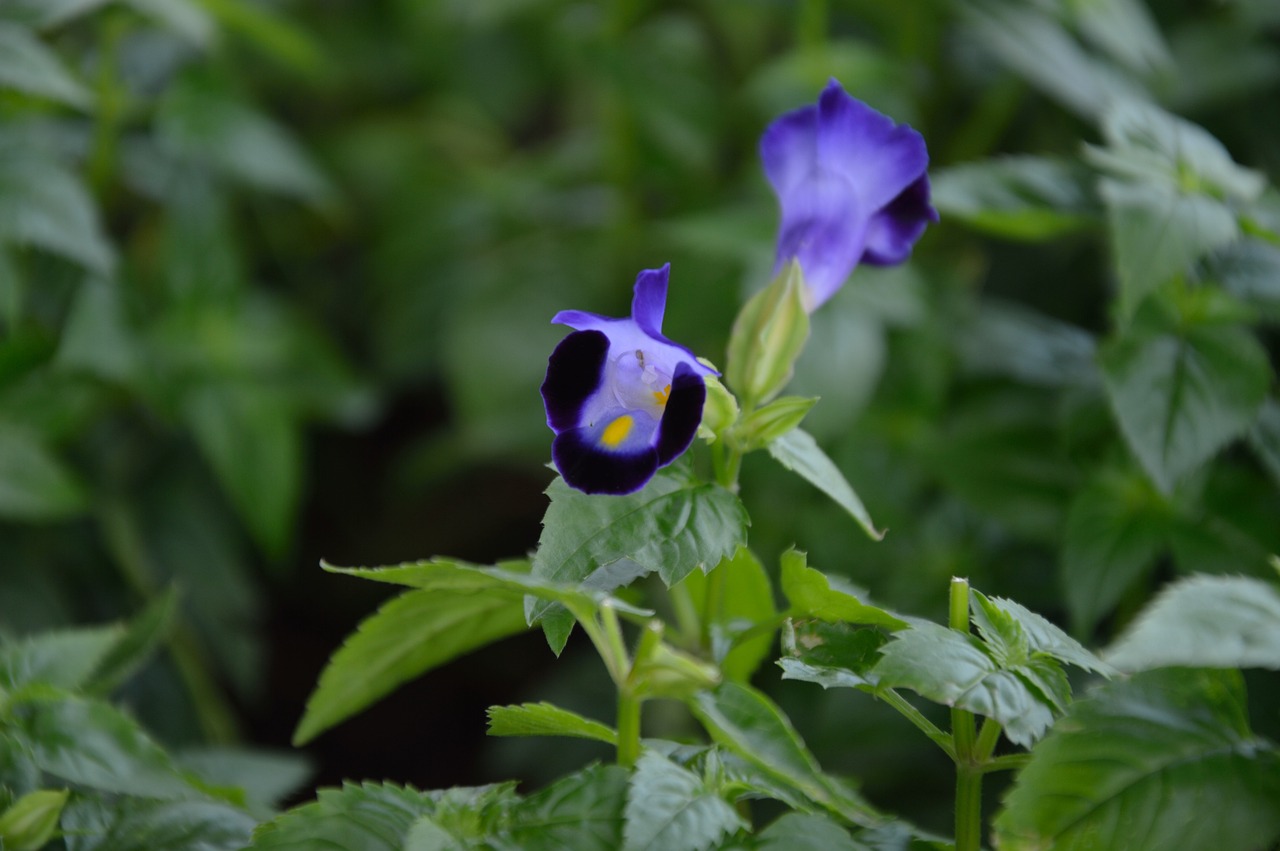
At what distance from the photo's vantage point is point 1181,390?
2.93 feet

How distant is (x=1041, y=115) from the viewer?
1422 millimetres

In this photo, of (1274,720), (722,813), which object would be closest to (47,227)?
(722,813)

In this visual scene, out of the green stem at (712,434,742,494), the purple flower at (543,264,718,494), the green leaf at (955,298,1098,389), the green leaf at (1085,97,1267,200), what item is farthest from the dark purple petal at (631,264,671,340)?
the green leaf at (955,298,1098,389)

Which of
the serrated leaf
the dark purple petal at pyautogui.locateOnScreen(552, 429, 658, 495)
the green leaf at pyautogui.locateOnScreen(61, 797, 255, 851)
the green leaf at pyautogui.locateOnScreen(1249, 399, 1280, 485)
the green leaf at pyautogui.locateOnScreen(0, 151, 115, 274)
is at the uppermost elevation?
the green leaf at pyautogui.locateOnScreen(0, 151, 115, 274)

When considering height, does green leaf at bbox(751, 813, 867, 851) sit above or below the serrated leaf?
below

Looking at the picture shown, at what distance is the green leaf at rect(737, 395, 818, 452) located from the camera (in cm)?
62

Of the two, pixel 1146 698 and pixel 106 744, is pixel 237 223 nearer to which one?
pixel 106 744

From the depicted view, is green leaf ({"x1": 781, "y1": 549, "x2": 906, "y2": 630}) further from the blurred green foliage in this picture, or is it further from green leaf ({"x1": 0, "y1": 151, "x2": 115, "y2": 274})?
green leaf ({"x1": 0, "y1": 151, "x2": 115, "y2": 274})

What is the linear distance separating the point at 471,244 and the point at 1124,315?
101 cm

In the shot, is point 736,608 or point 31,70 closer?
point 736,608

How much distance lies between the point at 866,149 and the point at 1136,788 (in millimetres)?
398

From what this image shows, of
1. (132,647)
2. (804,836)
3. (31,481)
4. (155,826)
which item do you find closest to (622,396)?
(804,836)

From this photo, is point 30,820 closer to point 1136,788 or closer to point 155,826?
point 155,826

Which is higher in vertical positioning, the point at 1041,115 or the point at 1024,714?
the point at 1041,115
